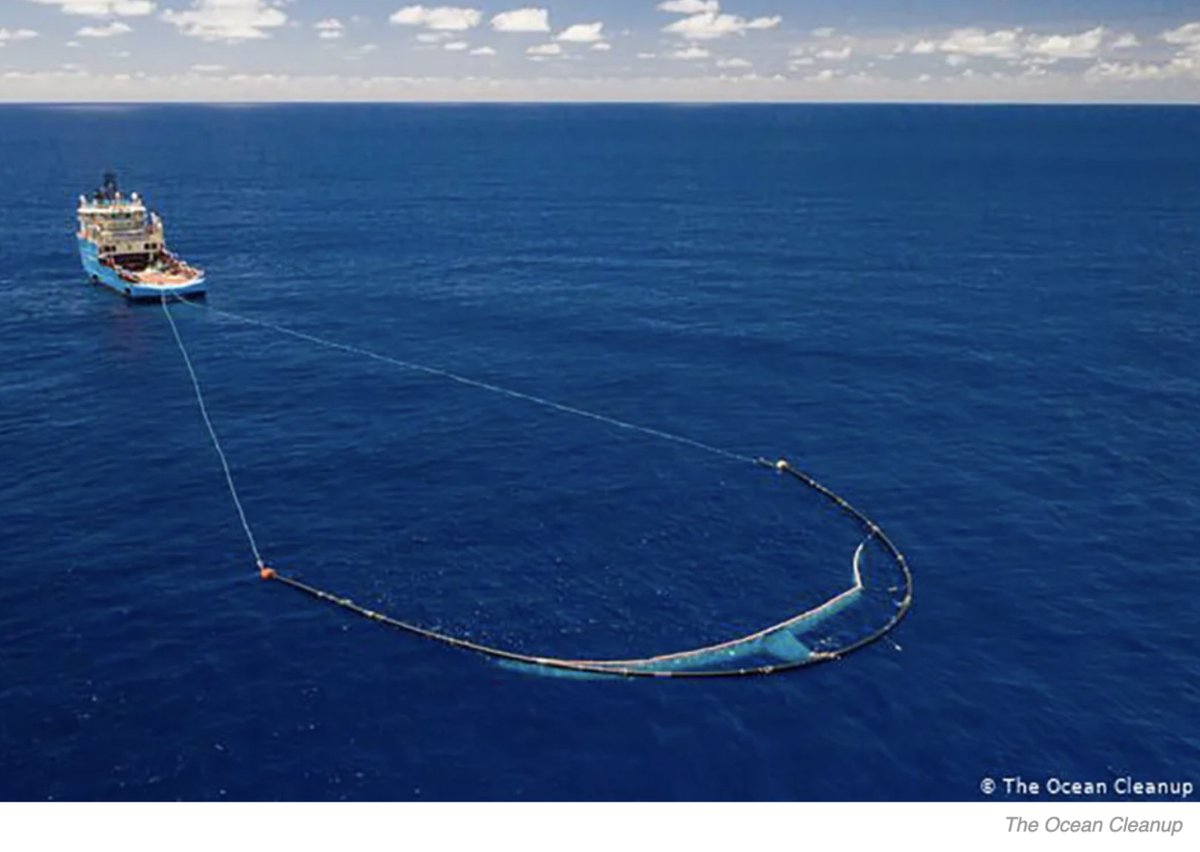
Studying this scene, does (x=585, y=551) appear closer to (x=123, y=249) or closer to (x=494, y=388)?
(x=494, y=388)

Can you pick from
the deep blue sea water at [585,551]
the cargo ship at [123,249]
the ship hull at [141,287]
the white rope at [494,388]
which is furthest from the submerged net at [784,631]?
the cargo ship at [123,249]

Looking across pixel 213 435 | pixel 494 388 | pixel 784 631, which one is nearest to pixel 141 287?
pixel 213 435

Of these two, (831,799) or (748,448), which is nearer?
(831,799)

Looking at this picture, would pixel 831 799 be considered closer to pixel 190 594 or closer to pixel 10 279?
pixel 190 594

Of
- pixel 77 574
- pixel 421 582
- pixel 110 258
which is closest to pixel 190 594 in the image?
pixel 77 574

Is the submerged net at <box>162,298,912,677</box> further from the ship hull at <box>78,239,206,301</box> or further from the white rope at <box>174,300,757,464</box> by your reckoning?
the ship hull at <box>78,239,206,301</box>

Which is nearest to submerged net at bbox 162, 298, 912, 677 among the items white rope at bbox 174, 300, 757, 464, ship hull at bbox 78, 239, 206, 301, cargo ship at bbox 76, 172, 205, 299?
white rope at bbox 174, 300, 757, 464

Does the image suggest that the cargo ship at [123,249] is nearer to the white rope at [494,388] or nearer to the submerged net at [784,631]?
the white rope at [494,388]
